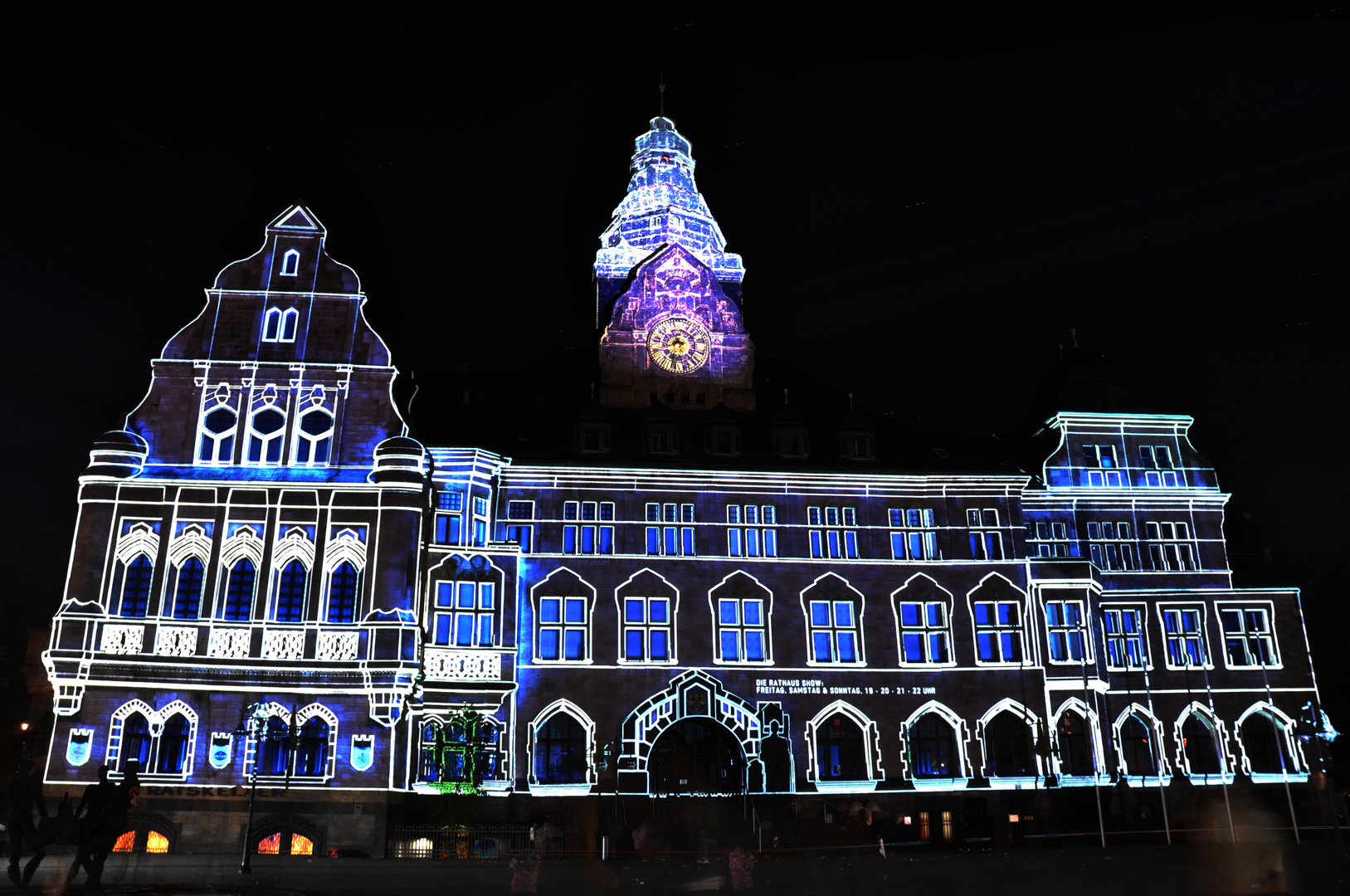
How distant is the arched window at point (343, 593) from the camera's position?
145 feet

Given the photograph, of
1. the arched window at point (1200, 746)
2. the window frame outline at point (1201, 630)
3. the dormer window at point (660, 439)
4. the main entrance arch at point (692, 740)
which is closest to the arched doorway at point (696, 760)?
the main entrance arch at point (692, 740)

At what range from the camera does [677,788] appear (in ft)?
152

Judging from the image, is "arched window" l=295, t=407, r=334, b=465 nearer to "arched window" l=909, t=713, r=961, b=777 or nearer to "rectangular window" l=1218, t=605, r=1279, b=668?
"arched window" l=909, t=713, r=961, b=777

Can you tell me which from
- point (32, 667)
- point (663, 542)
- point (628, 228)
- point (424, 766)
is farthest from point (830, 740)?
point (32, 667)

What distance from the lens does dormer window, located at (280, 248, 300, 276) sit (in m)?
49.7

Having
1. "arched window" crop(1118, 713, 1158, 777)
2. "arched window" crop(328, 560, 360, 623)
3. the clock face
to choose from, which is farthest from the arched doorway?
the clock face

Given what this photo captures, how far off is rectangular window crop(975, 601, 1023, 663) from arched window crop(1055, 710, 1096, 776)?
325 cm

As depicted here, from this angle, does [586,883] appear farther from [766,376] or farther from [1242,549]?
[1242,549]

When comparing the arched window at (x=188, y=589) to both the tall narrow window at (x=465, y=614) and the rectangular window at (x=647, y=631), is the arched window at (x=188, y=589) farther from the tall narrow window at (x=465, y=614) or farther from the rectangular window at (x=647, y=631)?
the rectangular window at (x=647, y=631)

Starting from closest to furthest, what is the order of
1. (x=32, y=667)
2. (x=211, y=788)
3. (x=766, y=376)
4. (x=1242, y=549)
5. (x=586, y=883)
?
(x=586, y=883)
(x=211, y=788)
(x=1242, y=549)
(x=766, y=376)
(x=32, y=667)

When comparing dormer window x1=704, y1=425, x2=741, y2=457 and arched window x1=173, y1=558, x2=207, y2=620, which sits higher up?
dormer window x1=704, y1=425, x2=741, y2=457

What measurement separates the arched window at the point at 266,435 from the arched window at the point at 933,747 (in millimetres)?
29378

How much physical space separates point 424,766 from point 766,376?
2755 centimetres

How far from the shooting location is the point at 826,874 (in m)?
29.5
